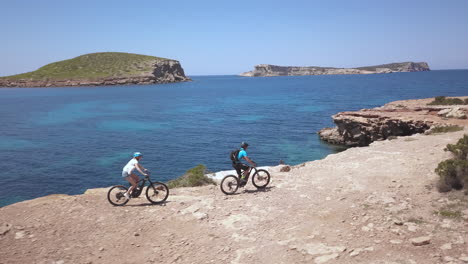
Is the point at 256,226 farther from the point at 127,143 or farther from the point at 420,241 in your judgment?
the point at 127,143

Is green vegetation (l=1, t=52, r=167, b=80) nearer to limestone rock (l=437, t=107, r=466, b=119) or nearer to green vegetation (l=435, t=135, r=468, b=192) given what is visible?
limestone rock (l=437, t=107, r=466, b=119)

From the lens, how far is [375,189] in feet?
44.6

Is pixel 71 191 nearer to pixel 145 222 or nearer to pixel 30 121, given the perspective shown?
pixel 145 222

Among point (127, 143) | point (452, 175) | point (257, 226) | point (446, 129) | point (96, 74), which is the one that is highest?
point (96, 74)

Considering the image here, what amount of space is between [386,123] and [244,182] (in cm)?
2722

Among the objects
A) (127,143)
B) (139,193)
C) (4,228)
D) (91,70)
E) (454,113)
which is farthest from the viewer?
(91,70)

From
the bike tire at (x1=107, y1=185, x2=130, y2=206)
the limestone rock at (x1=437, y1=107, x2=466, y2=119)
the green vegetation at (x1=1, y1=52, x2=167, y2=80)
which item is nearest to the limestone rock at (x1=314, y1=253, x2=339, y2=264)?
the bike tire at (x1=107, y1=185, x2=130, y2=206)

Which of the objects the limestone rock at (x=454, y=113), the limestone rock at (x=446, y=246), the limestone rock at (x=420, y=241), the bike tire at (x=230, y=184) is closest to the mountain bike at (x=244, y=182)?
the bike tire at (x=230, y=184)

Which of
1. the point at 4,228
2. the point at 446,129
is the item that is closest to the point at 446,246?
the point at 4,228

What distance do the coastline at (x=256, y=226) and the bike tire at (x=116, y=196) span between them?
1.02ft

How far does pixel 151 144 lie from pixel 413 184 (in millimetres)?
31913

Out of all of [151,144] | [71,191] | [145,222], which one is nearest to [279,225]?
[145,222]

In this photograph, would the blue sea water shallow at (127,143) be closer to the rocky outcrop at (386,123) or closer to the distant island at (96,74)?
the rocky outcrop at (386,123)

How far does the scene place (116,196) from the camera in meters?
12.5
